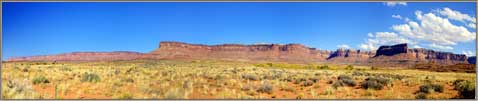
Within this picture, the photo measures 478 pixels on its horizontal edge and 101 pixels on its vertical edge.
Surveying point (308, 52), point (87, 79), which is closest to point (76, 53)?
point (308, 52)

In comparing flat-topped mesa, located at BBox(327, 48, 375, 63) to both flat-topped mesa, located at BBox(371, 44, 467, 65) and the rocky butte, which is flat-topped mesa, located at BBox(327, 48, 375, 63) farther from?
flat-topped mesa, located at BBox(371, 44, 467, 65)

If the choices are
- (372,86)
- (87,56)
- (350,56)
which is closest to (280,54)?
(350,56)

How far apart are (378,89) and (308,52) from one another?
118431 millimetres

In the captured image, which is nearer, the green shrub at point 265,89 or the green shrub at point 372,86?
the green shrub at point 265,89

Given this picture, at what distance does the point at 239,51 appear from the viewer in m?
119

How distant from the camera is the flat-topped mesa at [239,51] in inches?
4499

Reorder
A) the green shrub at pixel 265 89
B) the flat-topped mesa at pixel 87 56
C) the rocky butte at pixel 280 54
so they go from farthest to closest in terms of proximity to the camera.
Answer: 1. the rocky butte at pixel 280 54
2. the flat-topped mesa at pixel 87 56
3. the green shrub at pixel 265 89

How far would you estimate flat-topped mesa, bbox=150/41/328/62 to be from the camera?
375 ft

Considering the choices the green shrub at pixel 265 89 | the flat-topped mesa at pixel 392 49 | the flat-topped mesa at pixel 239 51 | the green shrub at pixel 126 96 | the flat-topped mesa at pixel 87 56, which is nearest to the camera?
the green shrub at pixel 126 96

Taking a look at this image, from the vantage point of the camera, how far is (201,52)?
385 feet

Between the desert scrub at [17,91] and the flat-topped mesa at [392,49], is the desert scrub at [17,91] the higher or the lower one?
the lower one

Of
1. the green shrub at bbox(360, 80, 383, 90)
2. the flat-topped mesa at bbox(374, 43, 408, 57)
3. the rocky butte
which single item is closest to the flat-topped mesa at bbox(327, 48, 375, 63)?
the rocky butte

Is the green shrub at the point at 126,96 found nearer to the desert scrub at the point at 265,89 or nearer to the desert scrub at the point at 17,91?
the desert scrub at the point at 17,91

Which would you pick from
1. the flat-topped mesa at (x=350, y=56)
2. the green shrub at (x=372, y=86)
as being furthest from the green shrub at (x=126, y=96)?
the flat-topped mesa at (x=350, y=56)
